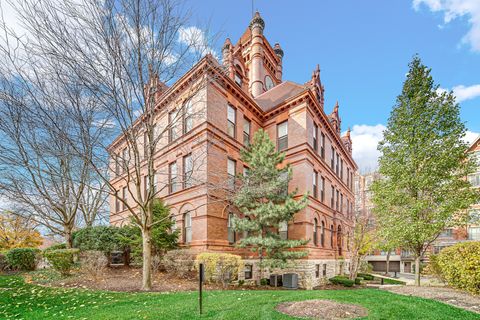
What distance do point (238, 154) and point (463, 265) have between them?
1176 centimetres

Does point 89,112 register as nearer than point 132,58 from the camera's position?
No

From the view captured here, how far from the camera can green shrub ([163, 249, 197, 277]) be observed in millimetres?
12773

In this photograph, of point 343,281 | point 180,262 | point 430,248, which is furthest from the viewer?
point 430,248

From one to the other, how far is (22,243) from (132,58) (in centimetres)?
2320

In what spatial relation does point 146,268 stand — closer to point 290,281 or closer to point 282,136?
point 290,281

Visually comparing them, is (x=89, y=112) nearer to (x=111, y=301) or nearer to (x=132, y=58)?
(x=132, y=58)

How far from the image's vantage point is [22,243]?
75.0ft

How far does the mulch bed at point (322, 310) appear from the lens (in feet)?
18.9

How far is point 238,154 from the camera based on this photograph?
55.5 ft

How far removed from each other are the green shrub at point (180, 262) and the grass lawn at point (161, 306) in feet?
14.3

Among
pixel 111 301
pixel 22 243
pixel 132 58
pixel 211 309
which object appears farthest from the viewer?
pixel 22 243

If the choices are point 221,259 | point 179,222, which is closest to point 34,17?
point 221,259

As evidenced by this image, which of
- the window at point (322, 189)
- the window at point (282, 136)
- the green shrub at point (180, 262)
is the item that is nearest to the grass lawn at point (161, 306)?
the green shrub at point (180, 262)

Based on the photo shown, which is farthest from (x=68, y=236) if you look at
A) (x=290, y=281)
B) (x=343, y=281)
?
(x=343, y=281)
